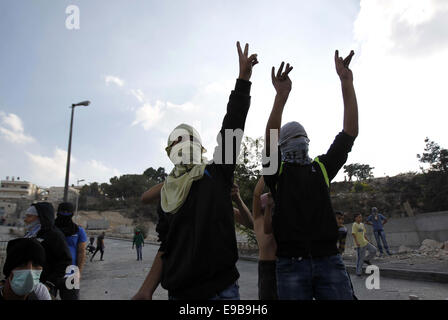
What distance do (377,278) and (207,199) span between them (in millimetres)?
8604

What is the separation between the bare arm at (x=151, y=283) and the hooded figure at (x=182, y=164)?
0.35m

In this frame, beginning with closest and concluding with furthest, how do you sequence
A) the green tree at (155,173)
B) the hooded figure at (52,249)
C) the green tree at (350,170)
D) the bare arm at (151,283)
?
1. the bare arm at (151,283)
2. the hooded figure at (52,249)
3. the green tree at (350,170)
4. the green tree at (155,173)

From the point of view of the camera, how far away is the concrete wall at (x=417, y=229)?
14.7 m

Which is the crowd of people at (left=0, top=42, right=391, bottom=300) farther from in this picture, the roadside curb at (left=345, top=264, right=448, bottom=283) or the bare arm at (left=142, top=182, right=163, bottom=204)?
the roadside curb at (left=345, top=264, right=448, bottom=283)

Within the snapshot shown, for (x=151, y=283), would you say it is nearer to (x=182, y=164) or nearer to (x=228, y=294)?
(x=228, y=294)

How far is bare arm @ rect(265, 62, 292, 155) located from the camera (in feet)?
7.03

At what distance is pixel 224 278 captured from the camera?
5.13 ft

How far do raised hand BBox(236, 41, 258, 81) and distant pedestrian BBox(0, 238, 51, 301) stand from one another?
7.87ft

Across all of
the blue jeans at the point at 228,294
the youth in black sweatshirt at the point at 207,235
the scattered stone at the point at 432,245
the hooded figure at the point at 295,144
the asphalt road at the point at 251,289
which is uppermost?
the hooded figure at the point at 295,144

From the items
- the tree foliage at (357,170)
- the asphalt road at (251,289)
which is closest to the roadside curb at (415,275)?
the asphalt road at (251,289)

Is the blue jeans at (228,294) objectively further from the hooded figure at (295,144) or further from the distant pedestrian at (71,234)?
the distant pedestrian at (71,234)

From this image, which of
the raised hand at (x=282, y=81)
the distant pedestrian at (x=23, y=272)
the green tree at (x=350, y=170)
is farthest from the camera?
the green tree at (x=350, y=170)
